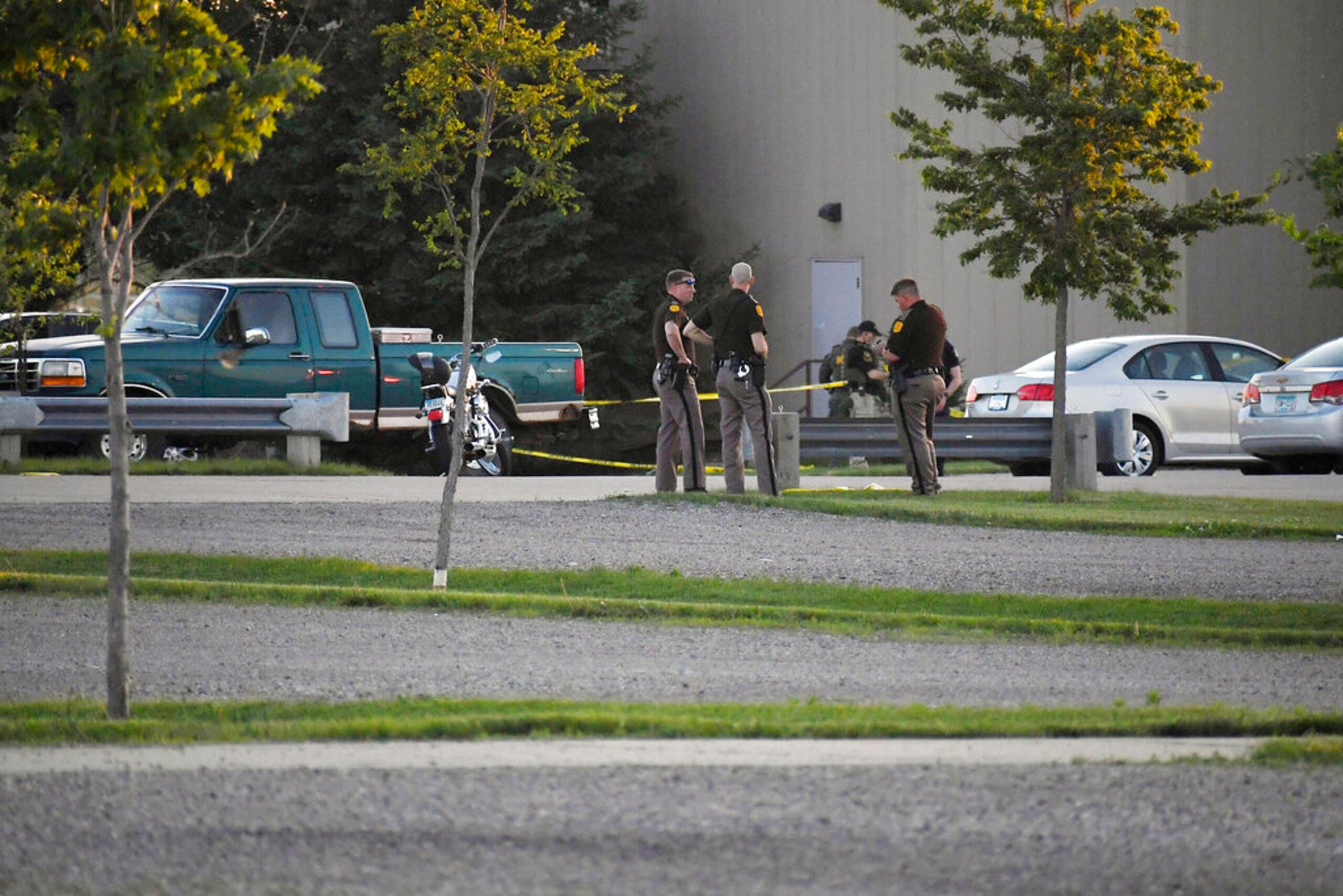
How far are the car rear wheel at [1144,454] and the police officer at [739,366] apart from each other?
6.33 meters

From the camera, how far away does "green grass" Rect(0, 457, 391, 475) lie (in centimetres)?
1953

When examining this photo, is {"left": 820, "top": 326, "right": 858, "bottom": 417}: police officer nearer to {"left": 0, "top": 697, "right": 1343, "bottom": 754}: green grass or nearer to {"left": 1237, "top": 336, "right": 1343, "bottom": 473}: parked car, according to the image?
{"left": 1237, "top": 336, "right": 1343, "bottom": 473}: parked car

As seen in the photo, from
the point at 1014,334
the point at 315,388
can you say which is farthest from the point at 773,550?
the point at 1014,334

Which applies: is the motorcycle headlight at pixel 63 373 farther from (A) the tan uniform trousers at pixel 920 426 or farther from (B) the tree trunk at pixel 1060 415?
(B) the tree trunk at pixel 1060 415

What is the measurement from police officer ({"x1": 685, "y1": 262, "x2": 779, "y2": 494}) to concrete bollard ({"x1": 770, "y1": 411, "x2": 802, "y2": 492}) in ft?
5.24

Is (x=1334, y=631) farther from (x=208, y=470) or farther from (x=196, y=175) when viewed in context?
(x=208, y=470)

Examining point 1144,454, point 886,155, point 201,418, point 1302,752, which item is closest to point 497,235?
point 886,155

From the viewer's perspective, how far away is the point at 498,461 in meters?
22.2

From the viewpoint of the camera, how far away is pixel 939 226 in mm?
17453

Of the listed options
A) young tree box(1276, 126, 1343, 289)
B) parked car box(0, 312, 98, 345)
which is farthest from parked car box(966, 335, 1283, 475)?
young tree box(1276, 126, 1343, 289)

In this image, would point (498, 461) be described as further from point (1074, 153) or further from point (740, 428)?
point (1074, 153)

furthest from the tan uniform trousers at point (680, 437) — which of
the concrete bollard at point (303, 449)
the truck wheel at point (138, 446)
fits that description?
the truck wheel at point (138, 446)

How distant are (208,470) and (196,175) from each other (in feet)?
43.3

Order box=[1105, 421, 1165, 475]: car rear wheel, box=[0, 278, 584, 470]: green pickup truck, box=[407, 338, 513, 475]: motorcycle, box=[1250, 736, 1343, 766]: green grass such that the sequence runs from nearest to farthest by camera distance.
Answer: box=[1250, 736, 1343, 766]: green grass, box=[0, 278, 584, 470]: green pickup truck, box=[407, 338, 513, 475]: motorcycle, box=[1105, 421, 1165, 475]: car rear wheel
